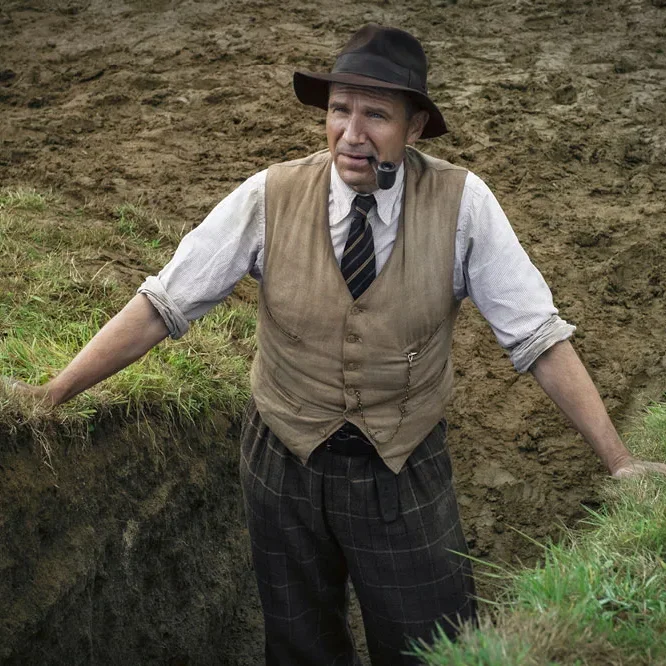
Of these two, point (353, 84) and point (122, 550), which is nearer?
point (353, 84)

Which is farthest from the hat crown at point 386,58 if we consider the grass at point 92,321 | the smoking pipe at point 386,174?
the grass at point 92,321

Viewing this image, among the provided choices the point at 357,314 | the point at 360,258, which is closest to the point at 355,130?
the point at 360,258

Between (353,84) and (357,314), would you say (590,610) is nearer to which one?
(357,314)

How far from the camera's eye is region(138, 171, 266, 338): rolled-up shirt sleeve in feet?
8.79

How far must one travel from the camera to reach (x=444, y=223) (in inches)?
104

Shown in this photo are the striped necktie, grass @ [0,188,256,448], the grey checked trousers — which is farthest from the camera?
grass @ [0,188,256,448]

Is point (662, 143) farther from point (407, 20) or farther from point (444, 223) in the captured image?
point (444, 223)

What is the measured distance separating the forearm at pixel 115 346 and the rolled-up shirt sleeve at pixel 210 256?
0.04 m

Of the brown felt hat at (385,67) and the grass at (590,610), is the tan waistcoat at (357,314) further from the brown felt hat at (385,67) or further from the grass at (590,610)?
the grass at (590,610)

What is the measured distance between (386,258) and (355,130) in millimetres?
369

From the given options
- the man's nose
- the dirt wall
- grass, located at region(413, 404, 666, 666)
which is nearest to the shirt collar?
the man's nose

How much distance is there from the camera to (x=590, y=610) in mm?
1993

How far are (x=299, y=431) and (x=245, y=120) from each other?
4.49m

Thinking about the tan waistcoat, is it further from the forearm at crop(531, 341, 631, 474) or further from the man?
the forearm at crop(531, 341, 631, 474)
